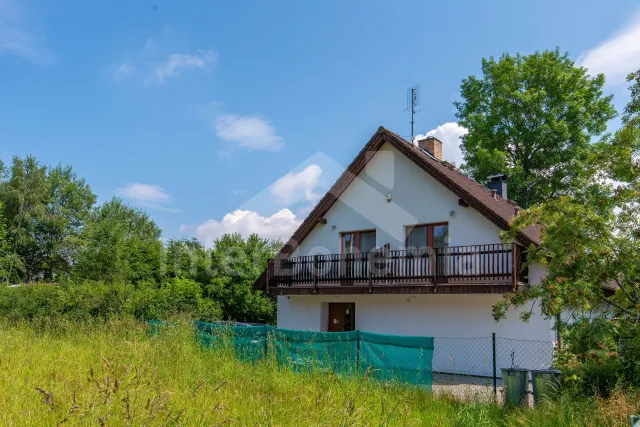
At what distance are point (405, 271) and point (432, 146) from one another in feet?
23.4

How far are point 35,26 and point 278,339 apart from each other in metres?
8.83

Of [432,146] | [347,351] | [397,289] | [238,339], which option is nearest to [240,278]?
[432,146]

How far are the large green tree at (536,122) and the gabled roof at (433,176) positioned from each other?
834 centimetres

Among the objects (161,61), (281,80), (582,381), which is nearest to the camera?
(582,381)

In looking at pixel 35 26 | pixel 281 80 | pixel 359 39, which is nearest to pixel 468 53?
pixel 359 39

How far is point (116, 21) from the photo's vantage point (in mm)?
10555

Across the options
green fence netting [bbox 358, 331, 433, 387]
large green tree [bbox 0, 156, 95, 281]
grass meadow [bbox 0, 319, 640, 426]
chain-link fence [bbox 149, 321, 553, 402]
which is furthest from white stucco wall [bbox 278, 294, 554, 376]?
large green tree [bbox 0, 156, 95, 281]

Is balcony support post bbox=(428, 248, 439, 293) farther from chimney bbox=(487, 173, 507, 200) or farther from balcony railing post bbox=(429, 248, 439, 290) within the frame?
chimney bbox=(487, 173, 507, 200)

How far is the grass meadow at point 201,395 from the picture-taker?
176 inches

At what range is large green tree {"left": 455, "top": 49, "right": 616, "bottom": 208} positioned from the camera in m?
24.2

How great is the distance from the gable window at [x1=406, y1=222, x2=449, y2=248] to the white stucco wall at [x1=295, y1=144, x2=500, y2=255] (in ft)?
0.70

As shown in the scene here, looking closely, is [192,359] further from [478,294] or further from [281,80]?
[478,294]

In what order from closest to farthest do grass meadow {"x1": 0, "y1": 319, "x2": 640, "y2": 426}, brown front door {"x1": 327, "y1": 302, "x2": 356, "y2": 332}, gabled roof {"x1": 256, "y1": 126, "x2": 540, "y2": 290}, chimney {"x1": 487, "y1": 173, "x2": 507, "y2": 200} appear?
grass meadow {"x1": 0, "y1": 319, "x2": 640, "y2": 426}
gabled roof {"x1": 256, "y1": 126, "x2": 540, "y2": 290}
brown front door {"x1": 327, "y1": 302, "x2": 356, "y2": 332}
chimney {"x1": 487, "y1": 173, "x2": 507, "y2": 200}

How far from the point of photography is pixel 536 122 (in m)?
Result: 24.8
